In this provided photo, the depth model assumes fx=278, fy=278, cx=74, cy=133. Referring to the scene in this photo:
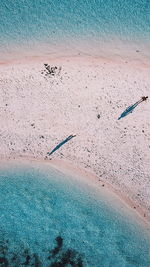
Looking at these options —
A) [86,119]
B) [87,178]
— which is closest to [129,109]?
[86,119]

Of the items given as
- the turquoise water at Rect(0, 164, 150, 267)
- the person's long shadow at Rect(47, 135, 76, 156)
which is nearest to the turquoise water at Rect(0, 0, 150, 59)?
the person's long shadow at Rect(47, 135, 76, 156)

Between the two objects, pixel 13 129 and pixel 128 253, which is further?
pixel 13 129

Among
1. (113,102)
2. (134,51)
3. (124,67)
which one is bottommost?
(113,102)

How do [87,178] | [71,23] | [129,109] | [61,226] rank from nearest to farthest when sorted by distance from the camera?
[61,226] < [87,178] < [129,109] < [71,23]

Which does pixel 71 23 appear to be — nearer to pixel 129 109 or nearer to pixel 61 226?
pixel 129 109

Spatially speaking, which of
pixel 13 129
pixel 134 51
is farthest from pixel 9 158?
pixel 134 51

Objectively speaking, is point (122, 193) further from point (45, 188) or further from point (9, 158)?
point (9, 158)

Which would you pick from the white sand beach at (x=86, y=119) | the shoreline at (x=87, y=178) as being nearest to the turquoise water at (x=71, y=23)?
the white sand beach at (x=86, y=119)
